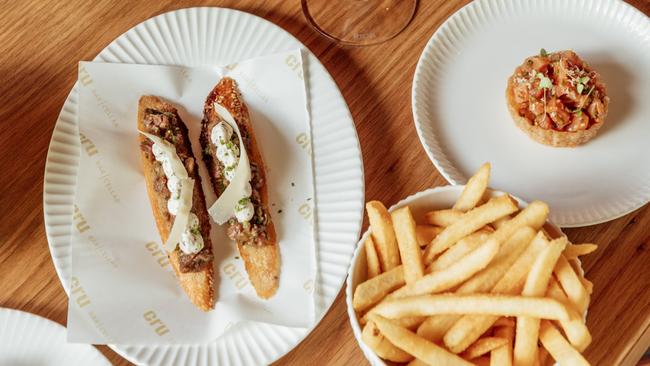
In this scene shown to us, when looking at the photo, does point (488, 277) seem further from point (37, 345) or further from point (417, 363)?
point (37, 345)

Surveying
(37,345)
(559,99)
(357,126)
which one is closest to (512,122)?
(559,99)

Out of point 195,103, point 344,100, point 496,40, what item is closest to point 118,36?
point 195,103

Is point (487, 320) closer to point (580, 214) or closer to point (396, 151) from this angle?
point (580, 214)

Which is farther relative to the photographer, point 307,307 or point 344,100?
point 344,100

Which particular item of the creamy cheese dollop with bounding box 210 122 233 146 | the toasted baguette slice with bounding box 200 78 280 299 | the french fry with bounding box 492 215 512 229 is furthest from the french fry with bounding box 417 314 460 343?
the creamy cheese dollop with bounding box 210 122 233 146

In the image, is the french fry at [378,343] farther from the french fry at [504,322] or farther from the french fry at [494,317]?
the french fry at [504,322]
